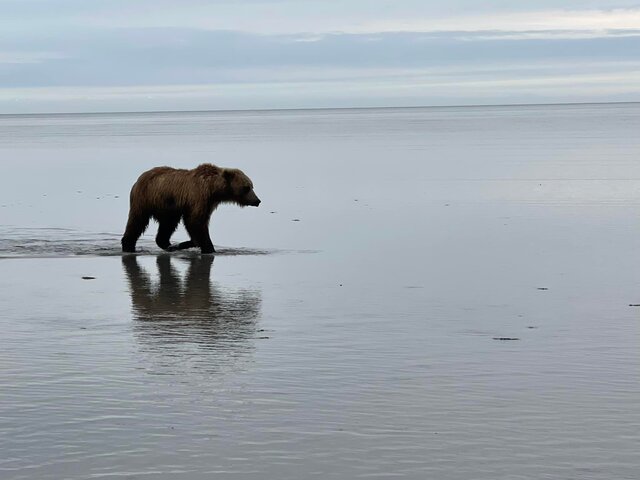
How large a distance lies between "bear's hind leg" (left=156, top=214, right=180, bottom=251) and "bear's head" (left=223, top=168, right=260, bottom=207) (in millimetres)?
913

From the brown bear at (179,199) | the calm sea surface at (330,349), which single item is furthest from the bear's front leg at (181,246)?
the calm sea surface at (330,349)

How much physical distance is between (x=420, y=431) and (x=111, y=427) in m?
1.88

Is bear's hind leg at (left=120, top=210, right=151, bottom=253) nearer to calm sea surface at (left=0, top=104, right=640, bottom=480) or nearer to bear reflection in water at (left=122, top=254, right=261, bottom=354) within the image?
calm sea surface at (left=0, top=104, right=640, bottom=480)

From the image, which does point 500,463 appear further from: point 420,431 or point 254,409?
point 254,409

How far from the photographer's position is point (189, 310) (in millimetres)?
12477

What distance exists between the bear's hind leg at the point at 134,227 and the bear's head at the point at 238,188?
1287 millimetres

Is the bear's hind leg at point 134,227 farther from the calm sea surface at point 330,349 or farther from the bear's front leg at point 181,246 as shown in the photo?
the bear's front leg at point 181,246

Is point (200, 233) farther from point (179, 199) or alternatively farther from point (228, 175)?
point (228, 175)

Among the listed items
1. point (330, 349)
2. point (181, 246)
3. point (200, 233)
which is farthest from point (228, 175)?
point (330, 349)

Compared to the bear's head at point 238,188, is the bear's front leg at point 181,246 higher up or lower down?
lower down

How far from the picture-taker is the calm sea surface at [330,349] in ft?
23.1

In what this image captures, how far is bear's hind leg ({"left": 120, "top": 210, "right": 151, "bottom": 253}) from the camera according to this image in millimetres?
17891

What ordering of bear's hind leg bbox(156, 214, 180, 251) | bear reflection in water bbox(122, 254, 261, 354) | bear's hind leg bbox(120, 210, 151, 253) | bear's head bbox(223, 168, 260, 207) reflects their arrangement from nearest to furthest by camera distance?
bear reflection in water bbox(122, 254, 261, 354), bear's hind leg bbox(120, 210, 151, 253), bear's hind leg bbox(156, 214, 180, 251), bear's head bbox(223, 168, 260, 207)

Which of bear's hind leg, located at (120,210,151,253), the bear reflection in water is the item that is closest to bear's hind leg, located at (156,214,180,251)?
bear's hind leg, located at (120,210,151,253)
